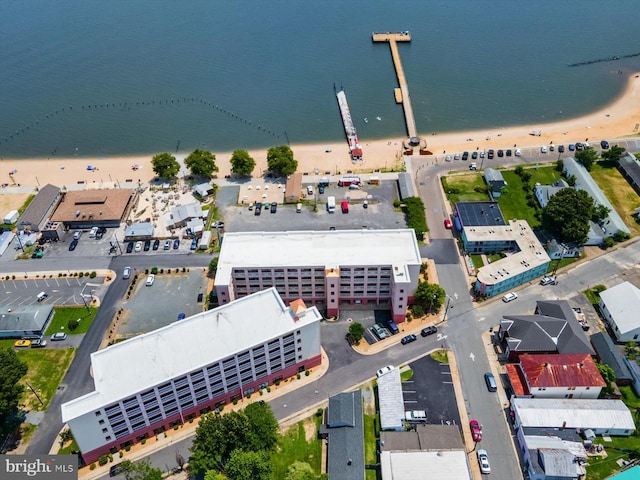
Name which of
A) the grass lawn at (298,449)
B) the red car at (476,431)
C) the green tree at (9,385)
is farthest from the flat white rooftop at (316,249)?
the green tree at (9,385)

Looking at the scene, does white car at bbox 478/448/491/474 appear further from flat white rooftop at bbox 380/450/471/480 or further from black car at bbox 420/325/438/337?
black car at bbox 420/325/438/337

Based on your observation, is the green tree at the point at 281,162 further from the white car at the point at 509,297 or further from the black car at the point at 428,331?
the white car at the point at 509,297

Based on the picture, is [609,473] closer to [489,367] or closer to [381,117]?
[489,367]

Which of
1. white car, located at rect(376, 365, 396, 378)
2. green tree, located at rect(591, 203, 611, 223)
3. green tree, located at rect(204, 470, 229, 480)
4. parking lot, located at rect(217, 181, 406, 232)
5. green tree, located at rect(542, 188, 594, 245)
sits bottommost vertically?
green tree, located at rect(204, 470, 229, 480)

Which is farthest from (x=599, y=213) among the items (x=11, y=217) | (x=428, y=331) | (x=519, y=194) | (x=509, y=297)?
(x=11, y=217)

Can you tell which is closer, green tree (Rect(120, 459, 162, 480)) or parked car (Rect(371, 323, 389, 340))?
green tree (Rect(120, 459, 162, 480))

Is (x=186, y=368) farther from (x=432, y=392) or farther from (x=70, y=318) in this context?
(x=432, y=392)

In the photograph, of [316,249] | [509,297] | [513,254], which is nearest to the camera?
[316,249]

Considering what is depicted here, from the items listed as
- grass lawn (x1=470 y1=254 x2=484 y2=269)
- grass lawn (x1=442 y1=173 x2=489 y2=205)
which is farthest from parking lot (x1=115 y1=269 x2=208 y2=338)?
grass lawn (x1=442 y1=173 x2=489 y2=205)
